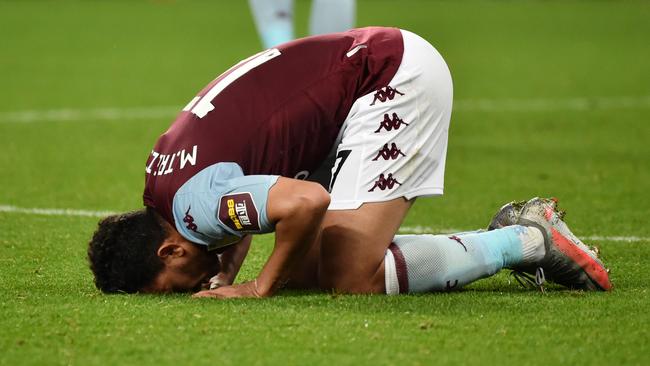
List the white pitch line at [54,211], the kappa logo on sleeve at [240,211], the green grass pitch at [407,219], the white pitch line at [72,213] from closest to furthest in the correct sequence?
the green grass pitch at [407,219]
the kappa logo on sleeve at [240,211]
the white pitch line at [72,213]
the white pitch line at [54,211]

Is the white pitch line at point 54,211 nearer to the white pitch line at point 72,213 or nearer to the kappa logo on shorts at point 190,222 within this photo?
the white pitch line at point 72,213

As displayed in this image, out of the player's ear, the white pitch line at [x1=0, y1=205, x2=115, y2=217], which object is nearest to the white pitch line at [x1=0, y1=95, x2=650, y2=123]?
the white pitch line at [x1=0, y1=205, x2=115, y2=217]

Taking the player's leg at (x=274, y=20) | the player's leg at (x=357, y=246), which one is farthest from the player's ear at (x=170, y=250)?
the player's leg at (x=274, y=20)

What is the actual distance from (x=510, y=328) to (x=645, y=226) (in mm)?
2297

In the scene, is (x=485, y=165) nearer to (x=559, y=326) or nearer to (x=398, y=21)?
(x=559, y=326)

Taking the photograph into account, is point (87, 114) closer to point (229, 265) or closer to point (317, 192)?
point (229, 265)

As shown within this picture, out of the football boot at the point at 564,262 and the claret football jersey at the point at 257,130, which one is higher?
the claret football jersey at the point at 257,130

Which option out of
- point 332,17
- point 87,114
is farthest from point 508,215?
point 87,114

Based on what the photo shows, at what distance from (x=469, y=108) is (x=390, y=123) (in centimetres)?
627

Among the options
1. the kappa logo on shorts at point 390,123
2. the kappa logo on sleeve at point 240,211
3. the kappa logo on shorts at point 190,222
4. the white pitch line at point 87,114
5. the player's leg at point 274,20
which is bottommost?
the white pitch line at point 87,114

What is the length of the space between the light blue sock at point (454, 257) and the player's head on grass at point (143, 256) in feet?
2.25

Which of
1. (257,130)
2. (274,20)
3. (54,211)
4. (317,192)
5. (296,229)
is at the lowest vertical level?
(54,211)

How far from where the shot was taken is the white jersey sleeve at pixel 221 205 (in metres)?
4.20

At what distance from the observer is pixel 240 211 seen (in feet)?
13.8
